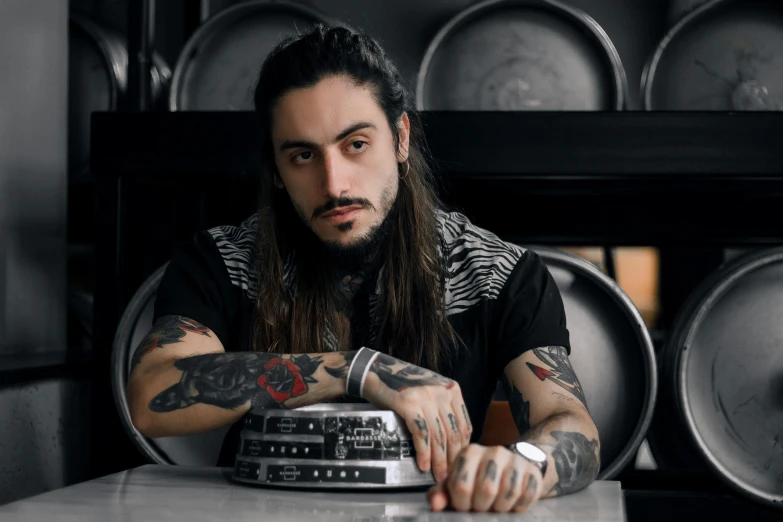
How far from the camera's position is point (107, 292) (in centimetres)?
218

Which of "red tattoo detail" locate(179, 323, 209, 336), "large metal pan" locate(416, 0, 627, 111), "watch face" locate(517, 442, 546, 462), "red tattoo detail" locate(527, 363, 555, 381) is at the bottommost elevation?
"watch face" locate(517, 442, 546, 462)

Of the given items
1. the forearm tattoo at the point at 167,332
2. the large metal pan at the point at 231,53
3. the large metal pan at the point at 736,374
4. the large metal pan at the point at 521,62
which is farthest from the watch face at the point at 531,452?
the large metal pan at the point at 231,53

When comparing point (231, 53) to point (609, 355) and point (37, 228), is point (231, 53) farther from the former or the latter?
point (609, 355)

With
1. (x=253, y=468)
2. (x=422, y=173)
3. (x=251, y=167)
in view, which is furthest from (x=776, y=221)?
(x=253, y=468)

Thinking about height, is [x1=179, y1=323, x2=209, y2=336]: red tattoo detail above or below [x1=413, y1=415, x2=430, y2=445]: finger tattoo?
above

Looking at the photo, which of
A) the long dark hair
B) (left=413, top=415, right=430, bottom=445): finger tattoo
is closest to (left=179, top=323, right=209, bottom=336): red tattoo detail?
the long dark hair

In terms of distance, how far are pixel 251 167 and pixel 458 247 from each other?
55 centimetres

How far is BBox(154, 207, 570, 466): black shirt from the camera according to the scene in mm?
1605

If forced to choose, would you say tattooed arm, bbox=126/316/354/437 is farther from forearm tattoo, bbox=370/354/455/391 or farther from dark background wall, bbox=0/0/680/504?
dark background wall, bbox=0/0/680/504

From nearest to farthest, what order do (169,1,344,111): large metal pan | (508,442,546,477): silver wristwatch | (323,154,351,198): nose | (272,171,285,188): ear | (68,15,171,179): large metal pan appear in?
1. (508,442,546,477): silver wristwatch
2. (323,154,351,198): nose
3. (272,171,285,188): ear
4. (169,1,344,111): large metal pan
5. (68,15,171,179): large metal pan

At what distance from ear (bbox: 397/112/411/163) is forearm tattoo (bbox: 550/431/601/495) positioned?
2.29ft

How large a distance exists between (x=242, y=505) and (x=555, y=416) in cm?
51

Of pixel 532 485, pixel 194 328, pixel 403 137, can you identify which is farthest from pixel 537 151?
pixel 532 485

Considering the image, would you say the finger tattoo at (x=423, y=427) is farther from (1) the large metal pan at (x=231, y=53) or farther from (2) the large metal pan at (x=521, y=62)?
(1) the large metal pan at (x=231, y=53)
